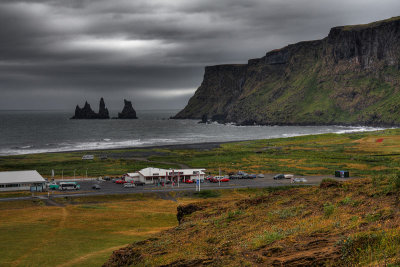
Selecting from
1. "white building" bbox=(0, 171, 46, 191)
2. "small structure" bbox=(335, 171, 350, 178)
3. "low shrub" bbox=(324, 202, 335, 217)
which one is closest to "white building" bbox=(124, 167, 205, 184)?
"white building" bbox=(0, 171, 46, 191)

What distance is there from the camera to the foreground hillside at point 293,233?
45.3 feet

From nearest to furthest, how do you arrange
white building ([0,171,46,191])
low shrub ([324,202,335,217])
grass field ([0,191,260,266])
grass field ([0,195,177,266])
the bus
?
low shrub ([324,202,335,217])
grass field ([0,195,177,266])
grass field ([0,191,260,266])
white building ([0,171,46,191])
the bus

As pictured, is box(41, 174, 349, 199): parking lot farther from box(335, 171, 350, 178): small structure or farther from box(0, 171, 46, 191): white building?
box(0, 171, 46, 191): white building

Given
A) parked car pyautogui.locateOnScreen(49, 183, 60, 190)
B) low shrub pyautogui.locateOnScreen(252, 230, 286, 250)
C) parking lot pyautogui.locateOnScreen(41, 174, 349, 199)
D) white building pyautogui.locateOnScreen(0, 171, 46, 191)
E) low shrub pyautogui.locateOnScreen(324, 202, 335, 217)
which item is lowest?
parking lot pyautogui.locateOnScreen(41, 174, 349, 199)

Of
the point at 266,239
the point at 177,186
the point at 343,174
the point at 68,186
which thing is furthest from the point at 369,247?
the point at 343,174

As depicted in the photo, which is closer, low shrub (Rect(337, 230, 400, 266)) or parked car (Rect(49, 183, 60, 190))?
low shrub (Rect(337, 230, 400, 266))


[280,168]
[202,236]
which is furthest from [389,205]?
[280,168]

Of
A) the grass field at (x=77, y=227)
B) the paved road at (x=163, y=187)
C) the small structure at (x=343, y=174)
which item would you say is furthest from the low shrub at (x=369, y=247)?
the small structure at (x=343, y=174)

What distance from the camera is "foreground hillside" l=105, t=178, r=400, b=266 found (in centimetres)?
1382

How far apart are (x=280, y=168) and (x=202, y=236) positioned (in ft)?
254

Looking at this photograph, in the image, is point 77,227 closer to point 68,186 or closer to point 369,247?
point 68,186

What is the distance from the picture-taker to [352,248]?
13.7 m

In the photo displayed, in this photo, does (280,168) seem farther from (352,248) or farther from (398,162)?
(352,248)

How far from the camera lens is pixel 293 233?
56.1 feet
